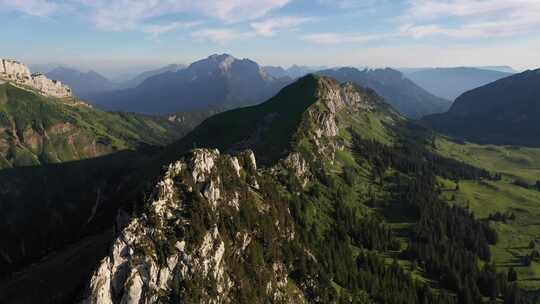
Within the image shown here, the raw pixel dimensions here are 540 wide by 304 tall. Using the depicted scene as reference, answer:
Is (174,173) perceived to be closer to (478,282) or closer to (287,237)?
(287,237)

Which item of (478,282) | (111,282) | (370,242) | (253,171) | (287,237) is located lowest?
(478,282)

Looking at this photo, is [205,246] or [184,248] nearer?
[184,248]

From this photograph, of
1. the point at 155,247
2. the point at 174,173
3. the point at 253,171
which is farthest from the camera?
the point at 253,171

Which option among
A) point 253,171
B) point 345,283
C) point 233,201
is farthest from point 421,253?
point 233,201

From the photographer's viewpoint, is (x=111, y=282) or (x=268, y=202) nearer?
(x=111, y=282)

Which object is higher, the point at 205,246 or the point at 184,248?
the point at 184,248

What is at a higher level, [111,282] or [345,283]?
[111,282]

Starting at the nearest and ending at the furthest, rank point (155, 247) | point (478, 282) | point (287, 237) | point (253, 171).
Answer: point (155, 247) < point (287, 237) < point (253, 171) < point (478, 282)

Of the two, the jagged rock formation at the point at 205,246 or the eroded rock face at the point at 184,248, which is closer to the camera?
the eroded rock face at the point at 184,248
